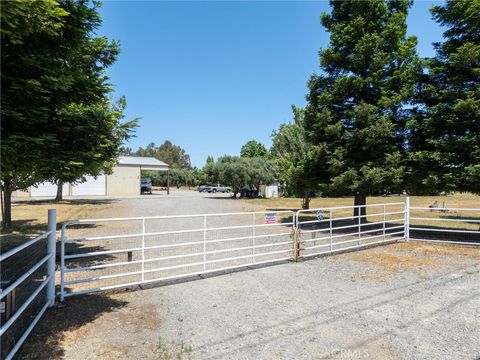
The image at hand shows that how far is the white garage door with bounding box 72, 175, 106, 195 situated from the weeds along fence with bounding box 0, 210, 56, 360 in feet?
111

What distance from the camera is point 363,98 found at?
14.6 meters

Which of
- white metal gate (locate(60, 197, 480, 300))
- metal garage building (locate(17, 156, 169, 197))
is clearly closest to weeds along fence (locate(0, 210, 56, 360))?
white metal gate (locate(60, 197, 480, 300))

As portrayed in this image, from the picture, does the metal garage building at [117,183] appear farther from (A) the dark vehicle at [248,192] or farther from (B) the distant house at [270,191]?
(B) the distant house at [270,191]

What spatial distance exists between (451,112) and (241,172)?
2617 cm

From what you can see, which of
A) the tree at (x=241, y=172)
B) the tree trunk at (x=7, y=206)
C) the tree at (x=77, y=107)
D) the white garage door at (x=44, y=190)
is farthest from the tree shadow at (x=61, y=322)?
the white garage door at (x=44, y=190)

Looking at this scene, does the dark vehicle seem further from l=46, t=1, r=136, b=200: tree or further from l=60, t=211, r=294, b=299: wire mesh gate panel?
l=46, t=1, r=136, b=200: tree

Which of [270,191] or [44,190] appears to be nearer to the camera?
[44,190]

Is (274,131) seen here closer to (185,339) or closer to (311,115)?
(311,115)

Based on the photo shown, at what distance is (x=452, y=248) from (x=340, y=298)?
20.7 ft

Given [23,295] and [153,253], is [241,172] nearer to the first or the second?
[153,253]

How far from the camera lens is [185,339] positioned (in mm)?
4043

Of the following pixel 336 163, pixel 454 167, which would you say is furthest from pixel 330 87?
pixel 454 167

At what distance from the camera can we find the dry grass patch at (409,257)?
23.9 ft

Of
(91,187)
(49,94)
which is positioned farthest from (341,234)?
(91,187)
